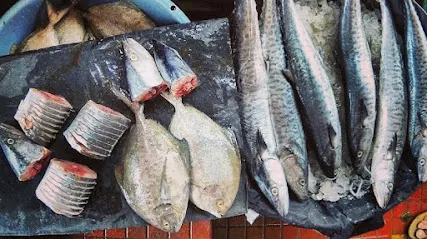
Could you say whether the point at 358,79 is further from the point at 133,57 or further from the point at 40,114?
the point at 40,114

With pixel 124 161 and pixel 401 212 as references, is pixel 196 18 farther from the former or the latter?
pixel 401 212

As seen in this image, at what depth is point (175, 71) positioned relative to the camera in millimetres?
2590

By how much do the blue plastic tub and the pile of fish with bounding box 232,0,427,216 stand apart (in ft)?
0.97

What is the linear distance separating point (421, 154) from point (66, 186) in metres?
1.66

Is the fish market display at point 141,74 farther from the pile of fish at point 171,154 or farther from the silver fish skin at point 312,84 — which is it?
the silver fish skin at point 312,84

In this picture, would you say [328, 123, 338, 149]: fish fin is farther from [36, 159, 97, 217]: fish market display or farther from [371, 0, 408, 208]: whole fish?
[36, 159, 97, 217]: fish market display

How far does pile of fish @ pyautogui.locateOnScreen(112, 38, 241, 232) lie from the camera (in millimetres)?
2494

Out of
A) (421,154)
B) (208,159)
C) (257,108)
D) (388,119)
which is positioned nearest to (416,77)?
(388,119)

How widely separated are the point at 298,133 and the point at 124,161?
811mm

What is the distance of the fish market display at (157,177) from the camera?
2484 mm

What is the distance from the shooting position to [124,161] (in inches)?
102

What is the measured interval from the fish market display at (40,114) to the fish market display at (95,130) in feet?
0.26

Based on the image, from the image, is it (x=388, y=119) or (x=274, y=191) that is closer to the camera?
(x=274, y=191)

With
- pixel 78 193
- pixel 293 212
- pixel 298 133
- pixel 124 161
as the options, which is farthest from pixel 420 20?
pixel 78 193
